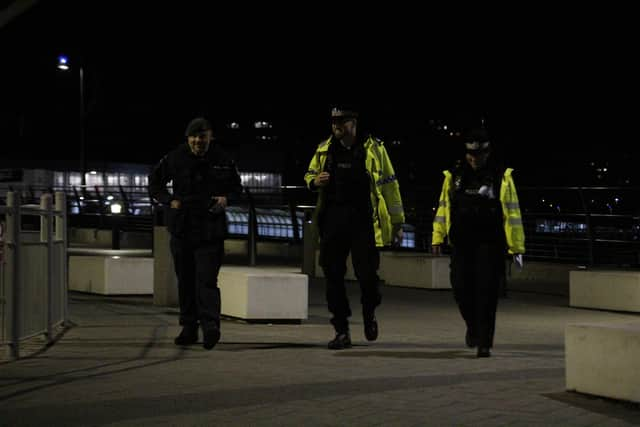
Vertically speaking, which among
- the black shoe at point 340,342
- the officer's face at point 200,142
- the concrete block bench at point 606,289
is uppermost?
the officer's face at point 200,142

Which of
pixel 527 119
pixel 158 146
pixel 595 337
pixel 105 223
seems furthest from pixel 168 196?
pixel 158 146

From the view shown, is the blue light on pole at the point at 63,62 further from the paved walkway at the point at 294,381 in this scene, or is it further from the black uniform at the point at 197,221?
the black uniform at the point at 197,221

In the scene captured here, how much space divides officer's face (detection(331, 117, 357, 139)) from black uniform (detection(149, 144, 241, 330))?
2.94 feet

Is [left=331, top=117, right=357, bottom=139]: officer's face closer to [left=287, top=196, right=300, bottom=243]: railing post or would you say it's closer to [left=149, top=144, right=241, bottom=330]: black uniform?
[left=149, top=144, right=241, bottom=330]: black uniform

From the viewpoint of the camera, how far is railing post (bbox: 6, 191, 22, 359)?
8.04 metres

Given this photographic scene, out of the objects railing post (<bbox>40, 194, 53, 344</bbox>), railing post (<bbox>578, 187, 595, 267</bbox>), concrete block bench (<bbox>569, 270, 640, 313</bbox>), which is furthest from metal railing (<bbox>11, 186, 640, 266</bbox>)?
railing post (<bbox>40, 194, 53, 344</bbox>)

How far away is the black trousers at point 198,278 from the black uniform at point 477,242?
184 centimetres

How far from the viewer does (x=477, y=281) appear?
8461 mm

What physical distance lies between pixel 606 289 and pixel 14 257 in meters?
7.38

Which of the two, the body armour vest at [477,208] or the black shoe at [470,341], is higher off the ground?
the body armour vest at [477,208]

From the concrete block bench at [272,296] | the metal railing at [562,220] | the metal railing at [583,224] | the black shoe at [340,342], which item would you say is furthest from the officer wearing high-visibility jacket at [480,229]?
the metal railing at [583,224]

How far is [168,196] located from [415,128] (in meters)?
48.0

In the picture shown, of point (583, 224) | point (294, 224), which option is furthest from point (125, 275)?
point (294, 224)

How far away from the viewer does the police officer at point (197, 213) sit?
8.83 meters
